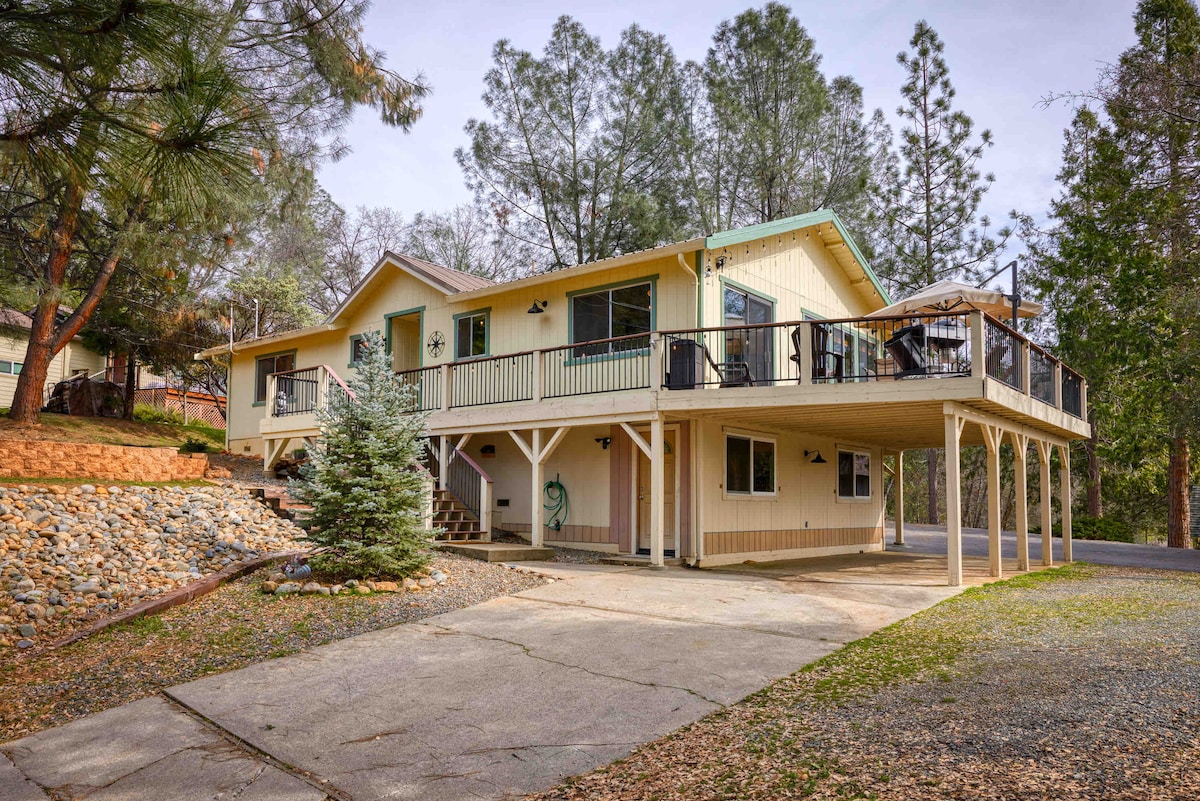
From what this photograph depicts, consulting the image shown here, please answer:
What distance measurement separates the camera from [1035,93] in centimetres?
1324

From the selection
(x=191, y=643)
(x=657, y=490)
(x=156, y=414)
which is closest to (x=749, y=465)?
(x=657, y=490)

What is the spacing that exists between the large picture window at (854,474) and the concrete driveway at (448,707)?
8.51 metres

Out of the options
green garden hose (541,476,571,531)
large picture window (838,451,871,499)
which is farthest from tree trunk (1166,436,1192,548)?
green garden hose (541,476,571,531)

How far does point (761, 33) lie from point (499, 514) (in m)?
17.2

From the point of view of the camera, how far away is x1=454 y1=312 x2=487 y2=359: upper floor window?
1528 centimetres

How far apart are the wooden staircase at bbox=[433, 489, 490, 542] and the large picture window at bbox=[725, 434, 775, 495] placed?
4.18m

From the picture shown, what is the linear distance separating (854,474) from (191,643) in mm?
13657

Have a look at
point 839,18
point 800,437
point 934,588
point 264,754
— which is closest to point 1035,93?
point 839,18

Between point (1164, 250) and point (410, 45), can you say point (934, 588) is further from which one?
point (1164, 250)

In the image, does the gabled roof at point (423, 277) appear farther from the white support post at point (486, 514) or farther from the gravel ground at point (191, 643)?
the gravel ground at point (191, 643)

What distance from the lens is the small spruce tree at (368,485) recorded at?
8.63m

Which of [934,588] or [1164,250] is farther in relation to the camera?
[1164,250]

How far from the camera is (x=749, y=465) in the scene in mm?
13594

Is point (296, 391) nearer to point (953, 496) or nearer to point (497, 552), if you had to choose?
point (497, 552)
